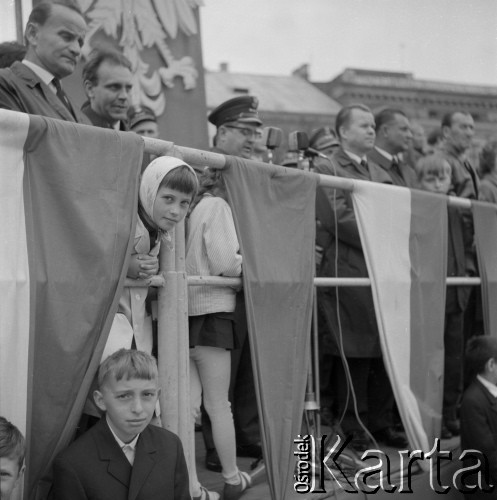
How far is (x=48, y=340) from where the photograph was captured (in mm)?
2258

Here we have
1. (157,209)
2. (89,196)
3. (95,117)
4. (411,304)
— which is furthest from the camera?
(411,304)

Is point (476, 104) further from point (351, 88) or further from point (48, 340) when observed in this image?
point (48, 340)

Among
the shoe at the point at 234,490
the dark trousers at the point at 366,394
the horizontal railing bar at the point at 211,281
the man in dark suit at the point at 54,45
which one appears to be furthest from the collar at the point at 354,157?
the shoe at the point at 234,490

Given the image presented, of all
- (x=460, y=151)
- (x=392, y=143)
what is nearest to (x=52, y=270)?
(x=392, y=143)

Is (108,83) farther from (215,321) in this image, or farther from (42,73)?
(215,321)

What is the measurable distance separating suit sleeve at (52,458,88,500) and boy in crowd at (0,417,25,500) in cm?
14

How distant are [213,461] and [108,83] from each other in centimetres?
200

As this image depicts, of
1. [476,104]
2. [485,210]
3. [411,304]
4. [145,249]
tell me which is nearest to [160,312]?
[145,249]

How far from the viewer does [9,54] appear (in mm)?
3867

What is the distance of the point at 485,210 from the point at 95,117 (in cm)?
260

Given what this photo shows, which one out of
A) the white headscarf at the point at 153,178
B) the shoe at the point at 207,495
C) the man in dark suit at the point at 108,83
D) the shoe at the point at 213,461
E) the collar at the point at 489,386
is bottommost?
the shoe at the point at 207,495

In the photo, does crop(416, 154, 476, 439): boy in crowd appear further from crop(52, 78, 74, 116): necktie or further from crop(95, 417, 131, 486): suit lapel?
crop(95, 417, 131, 486): suit lapel

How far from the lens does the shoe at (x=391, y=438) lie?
4.25 meters

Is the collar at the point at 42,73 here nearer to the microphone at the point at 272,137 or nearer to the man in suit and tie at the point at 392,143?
the microphone at the point at 272,137
